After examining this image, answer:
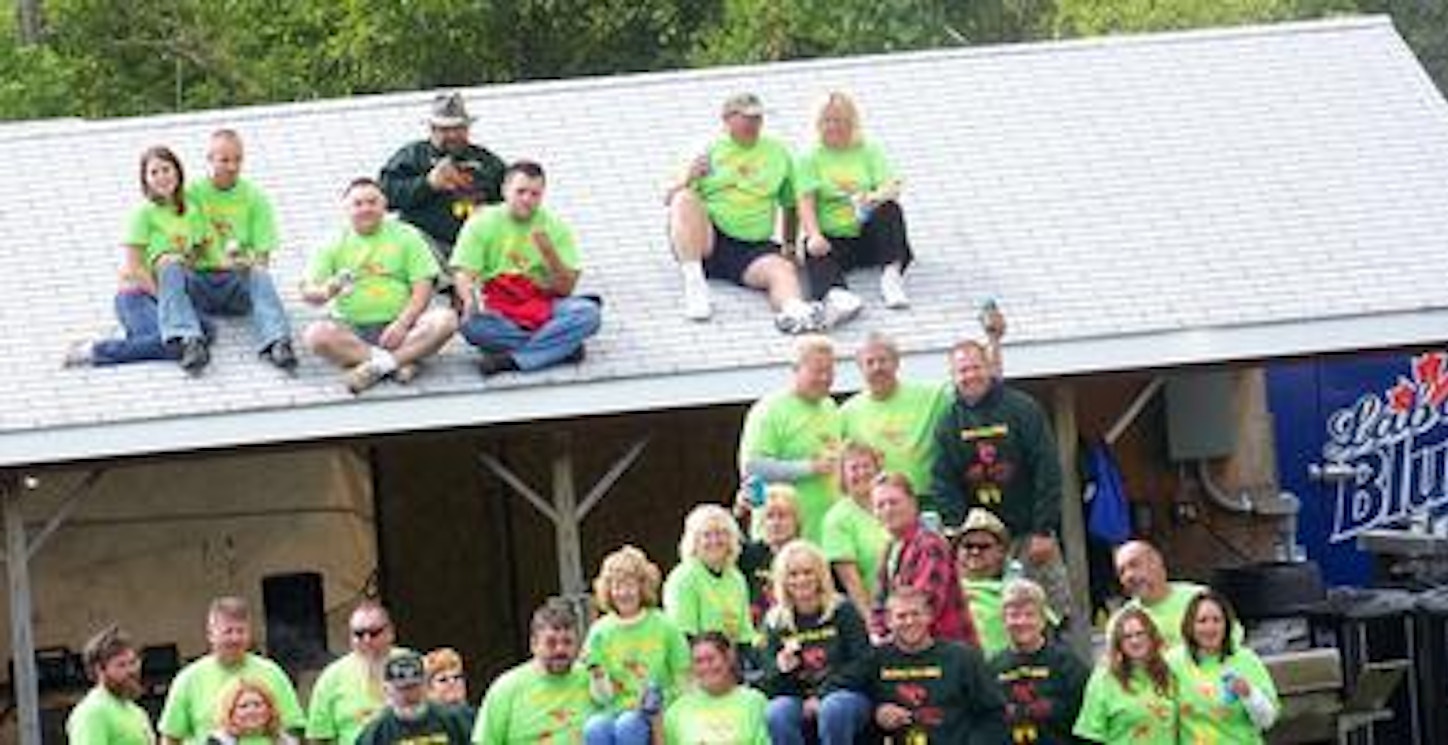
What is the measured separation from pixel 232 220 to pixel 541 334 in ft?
4.71

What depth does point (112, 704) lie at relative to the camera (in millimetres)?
17609

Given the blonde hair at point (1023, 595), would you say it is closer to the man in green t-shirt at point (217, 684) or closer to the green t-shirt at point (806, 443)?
the green t-shirt at point (806, 443)

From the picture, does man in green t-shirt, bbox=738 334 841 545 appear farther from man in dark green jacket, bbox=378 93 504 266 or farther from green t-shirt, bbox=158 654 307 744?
man in dark green jacket, bbox=378 93 504 266

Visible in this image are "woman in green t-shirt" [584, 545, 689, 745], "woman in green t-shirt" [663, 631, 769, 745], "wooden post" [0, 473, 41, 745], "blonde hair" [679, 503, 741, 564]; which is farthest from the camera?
"wooden post" [0, 473, 41, 745]

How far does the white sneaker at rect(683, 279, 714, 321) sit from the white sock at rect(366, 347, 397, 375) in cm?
153

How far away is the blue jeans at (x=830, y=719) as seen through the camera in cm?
1706

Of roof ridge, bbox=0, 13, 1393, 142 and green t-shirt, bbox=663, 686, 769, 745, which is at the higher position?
roof ridge, bbox=0, 13, 1393, 142

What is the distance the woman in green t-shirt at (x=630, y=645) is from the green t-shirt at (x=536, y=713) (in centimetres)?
10

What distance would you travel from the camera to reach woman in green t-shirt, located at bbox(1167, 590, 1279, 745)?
17.5m

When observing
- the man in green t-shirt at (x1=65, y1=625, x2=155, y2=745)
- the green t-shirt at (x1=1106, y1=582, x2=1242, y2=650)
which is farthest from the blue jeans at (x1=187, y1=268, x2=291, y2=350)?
the green t-shirt at (x1=1106, y1=582, x2=1242, y2=650)

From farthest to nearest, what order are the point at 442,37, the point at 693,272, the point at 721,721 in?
the point at 442,37, the point at 693,272, the point at 721,721

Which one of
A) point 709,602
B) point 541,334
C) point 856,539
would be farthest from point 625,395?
point 709,602

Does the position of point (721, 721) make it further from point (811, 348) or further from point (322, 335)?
point (322, 335)

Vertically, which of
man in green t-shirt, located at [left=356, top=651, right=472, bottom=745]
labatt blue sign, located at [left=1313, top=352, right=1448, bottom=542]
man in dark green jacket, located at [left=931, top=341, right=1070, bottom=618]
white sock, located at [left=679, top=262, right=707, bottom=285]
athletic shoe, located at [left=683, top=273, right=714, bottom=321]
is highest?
white sock, located at [left=679, top=262, right=707, bottom=285]
